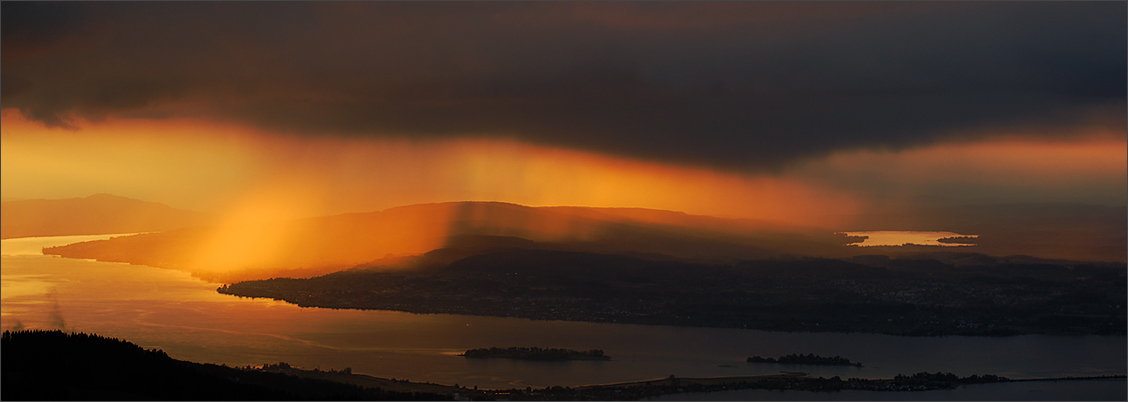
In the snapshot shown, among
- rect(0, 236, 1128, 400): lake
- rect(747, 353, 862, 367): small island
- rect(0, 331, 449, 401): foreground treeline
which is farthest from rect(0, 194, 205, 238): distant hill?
rect(747, 353, 862, 367): small island

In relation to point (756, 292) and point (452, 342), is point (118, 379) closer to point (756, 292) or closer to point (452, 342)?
point (452, 342)

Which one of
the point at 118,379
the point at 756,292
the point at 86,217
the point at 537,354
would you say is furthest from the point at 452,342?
the point at 86,217

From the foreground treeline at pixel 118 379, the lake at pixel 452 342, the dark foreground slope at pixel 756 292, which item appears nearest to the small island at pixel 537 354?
the lake at pixel 452 342

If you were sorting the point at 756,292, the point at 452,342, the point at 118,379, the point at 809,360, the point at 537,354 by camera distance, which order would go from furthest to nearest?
the point at 756,292 < the point at 452,342 < the point at 537,354 < the point at 809,360 < the point at 118,379

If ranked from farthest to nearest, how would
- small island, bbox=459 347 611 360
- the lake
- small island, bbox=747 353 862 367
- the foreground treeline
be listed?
small island, bbox=459 347 611 360 → small island, bbox=747 353 862 367 → the lake → the foreground treeline

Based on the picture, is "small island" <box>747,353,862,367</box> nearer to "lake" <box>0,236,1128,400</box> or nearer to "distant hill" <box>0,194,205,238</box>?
"lake" <box>0,236,1128,400</box>

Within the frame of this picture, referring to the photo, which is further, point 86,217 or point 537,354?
point 86,217

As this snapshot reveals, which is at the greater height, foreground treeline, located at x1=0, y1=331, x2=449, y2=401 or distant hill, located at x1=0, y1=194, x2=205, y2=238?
distant hill, located at x1=0, y1=194, x2=205, y2=238

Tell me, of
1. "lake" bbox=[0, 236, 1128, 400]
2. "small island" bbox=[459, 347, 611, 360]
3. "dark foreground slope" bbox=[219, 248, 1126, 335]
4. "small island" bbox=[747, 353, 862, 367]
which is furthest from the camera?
"dark foreground slope" bbox=[219, 248, 1126, 335]
